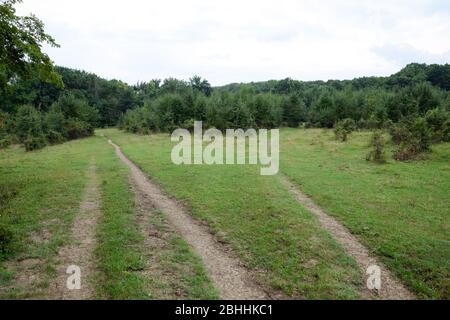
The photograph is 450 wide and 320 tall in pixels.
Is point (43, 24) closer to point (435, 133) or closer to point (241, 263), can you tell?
point (241, 263)

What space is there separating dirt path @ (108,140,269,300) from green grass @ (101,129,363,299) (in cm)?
50

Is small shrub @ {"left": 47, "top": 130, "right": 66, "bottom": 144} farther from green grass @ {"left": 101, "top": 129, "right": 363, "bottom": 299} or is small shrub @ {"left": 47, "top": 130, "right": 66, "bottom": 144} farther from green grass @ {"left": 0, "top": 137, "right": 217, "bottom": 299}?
green grass @ {"left": 101, "top": 129, "right": 363, "bottom": 299}

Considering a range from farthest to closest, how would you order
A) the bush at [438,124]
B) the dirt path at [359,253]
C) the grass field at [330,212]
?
the bush at [438,124] → the grass field at [330,212] → the dirt path at [359,253]

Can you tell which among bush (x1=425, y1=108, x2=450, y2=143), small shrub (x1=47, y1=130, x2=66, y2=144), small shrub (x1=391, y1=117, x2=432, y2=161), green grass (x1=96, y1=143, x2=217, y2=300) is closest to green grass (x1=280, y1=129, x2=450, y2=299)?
small shrub (x1=391, y1=117, x2=432, y2=161)

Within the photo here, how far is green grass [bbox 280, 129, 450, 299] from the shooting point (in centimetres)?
1171

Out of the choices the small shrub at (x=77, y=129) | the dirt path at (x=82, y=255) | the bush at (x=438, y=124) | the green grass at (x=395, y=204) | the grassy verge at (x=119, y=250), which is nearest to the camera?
the dirt path at (x=82, y=255)

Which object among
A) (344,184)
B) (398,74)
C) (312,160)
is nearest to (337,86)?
(398,74)

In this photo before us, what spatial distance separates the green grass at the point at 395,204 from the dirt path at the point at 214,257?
17.4 feet

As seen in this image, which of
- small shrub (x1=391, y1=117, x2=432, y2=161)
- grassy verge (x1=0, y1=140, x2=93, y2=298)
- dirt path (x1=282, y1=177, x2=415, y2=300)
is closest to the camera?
dirt path (x1=282, y1=177, x2=415, y2=300)

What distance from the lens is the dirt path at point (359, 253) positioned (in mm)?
10148

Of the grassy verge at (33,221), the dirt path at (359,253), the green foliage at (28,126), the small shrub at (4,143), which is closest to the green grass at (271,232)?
the dirt path at (359,253)

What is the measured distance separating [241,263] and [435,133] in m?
36.5

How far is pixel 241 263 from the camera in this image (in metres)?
11.9

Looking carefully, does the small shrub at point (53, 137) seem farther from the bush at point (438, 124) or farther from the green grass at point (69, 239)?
the bush at point (438, 124)
